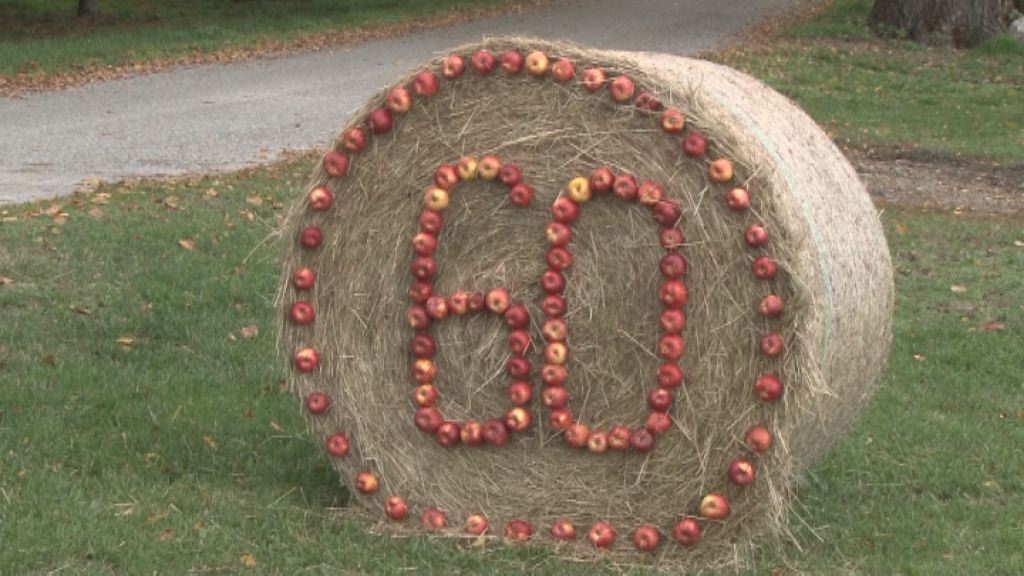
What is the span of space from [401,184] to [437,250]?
259 mm

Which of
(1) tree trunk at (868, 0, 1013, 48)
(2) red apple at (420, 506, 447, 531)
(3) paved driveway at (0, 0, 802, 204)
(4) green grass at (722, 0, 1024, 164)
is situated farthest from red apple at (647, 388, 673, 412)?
(1) tree trunk at (868, 0, 1013, 48)

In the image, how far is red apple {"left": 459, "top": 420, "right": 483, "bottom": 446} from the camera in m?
5.67

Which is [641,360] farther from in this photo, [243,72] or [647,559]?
[243,72]

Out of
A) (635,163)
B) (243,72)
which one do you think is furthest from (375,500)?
(243,72)

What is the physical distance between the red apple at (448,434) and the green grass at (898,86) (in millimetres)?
10705

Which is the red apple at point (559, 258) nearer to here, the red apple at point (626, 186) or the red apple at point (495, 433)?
the red apple at point (626, 186)

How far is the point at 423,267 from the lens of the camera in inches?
225

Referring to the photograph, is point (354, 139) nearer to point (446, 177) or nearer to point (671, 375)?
point (446, 177)

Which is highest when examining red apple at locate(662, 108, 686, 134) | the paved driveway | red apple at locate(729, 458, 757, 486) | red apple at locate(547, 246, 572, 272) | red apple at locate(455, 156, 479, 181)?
red apple at locate(662, 108, 686, 134)

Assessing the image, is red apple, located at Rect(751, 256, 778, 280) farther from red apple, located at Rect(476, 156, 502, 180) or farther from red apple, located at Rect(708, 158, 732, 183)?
red apple, located at Rect(476, 156, 502, 180)

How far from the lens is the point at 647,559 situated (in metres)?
5.46

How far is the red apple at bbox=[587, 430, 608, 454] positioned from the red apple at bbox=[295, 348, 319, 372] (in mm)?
1005

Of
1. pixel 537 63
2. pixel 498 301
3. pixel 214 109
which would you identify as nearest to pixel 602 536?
pixel 498 301

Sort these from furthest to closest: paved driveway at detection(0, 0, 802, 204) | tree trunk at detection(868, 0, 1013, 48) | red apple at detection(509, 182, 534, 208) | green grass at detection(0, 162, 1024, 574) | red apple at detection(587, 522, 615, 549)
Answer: tree trunk at detection(868, 0, 1013, 48) → paved driveway at detection(0, 0, 802, 204) → red apple at detection(509, 182, 534, 208) → red apple at detection(587, 522, 615, 549) → green grass at detection(0, 162, 1024, 574)
